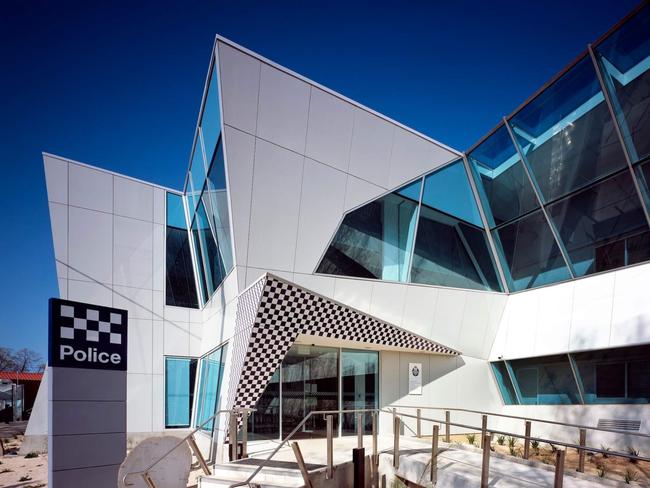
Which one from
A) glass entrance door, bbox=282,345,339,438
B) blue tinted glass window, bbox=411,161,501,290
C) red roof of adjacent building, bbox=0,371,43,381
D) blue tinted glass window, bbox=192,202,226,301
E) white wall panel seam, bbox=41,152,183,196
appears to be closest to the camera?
glass entrance door, bbox=282,345,339,438

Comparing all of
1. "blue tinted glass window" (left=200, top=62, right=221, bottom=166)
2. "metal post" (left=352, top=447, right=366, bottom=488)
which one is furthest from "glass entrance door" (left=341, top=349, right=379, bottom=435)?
"blue tinted glass window" (left=200, top=62, right=221, bottom=166)

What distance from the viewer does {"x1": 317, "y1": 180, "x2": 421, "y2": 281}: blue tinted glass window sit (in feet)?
39.3

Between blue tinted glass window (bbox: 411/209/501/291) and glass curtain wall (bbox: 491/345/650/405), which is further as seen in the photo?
blue tinted glass window (bbox: 411/209/501/291)

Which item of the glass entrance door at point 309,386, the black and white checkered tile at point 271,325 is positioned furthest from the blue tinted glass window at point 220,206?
the glass entrance door at point 309,386

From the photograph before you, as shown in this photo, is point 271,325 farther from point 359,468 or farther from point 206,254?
point 206,254

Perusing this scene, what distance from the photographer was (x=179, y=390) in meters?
15.4

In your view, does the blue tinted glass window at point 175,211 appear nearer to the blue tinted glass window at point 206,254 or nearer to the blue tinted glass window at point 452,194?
the blue tinted glass window at point 206,254

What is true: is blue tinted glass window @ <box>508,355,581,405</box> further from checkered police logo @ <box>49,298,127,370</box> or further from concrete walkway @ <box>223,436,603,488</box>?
checkered police logo @ <box>49,298,127,370</box>

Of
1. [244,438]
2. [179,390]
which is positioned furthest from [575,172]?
[179,390]

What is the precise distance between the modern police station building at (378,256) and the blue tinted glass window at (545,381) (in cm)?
6

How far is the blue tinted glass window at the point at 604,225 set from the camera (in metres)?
11.0

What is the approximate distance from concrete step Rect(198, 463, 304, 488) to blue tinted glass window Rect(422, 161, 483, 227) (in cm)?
875

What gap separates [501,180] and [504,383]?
6.15m

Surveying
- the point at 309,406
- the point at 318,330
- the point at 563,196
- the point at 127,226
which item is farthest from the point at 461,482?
the point at 127,226
